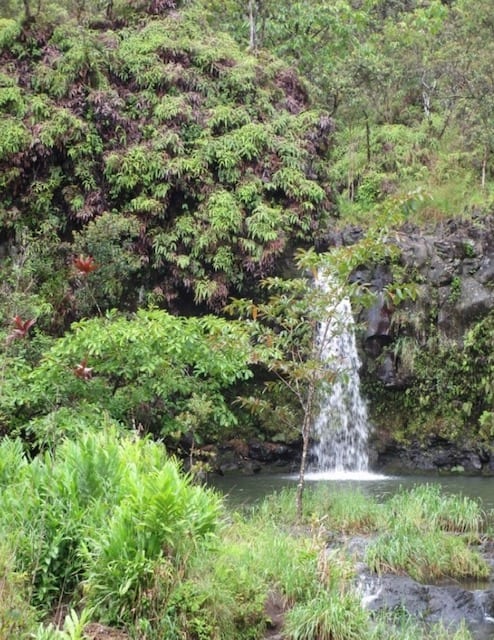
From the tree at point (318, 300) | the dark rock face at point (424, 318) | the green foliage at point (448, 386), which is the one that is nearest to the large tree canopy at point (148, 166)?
the dark rock face at point (424, 318)

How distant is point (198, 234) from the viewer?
49.5 ft

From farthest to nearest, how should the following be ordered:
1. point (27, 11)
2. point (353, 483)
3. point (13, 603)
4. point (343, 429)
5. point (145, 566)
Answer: point (27, 11), point (343, 429), point (353, 483), point (145, 566), point (13, 603)

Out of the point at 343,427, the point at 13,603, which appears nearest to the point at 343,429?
the point at 343,427

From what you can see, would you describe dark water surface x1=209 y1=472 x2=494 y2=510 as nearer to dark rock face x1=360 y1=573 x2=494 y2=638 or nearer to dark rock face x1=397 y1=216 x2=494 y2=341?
dark rock face x1=397 y1=216 x2=494 y2=341

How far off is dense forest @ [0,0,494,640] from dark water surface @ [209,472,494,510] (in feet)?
2.99

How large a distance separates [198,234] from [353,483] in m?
6.00

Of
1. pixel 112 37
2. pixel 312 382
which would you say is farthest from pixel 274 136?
pixel 312 382

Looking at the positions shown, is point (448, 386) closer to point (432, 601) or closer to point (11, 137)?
point (432, 601)

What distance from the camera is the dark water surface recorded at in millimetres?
11759

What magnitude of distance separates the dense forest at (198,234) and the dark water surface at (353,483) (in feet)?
2.99

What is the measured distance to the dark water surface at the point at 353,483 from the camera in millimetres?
11759

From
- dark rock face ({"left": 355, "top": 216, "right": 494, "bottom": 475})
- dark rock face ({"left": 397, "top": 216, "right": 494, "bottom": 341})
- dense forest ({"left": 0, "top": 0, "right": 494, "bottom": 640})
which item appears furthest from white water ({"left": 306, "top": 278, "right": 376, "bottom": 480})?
dark rock face ({"left": 397, "top": 216, "right": 494, "bottom": 341})

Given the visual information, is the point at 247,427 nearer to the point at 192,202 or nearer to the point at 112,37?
the point at 192,202

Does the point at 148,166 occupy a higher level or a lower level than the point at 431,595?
higher
